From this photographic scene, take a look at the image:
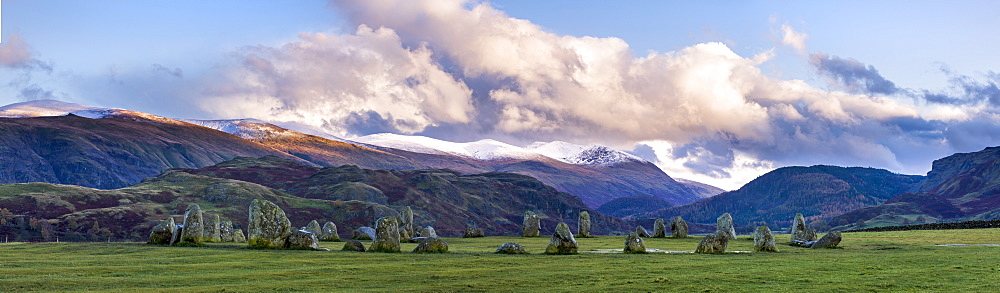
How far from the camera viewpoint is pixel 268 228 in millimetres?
53906

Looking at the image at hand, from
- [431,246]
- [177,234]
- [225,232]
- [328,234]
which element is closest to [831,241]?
[431,246]

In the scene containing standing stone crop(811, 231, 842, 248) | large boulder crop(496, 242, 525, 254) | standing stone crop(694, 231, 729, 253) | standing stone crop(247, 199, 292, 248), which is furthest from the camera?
standing stone crop(811, 231, 842, 248)

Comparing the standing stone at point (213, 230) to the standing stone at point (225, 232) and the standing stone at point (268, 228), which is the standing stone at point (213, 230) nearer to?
the standing stone at point (225, 232)

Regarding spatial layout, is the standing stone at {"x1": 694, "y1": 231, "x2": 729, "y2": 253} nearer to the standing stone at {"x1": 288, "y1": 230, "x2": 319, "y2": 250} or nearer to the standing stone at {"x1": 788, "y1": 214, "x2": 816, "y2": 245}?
the standing stone at {"x1": 788, "y1": 214, "x2": 816, "y2": 245}

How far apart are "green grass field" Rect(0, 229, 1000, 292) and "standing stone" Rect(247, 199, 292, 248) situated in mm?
3495

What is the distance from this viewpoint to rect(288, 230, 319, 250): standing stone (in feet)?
174

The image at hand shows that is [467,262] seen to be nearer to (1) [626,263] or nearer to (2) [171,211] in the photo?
(1) [626,263]

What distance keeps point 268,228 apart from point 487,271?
23435 mm

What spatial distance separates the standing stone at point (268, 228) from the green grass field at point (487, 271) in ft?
11.5

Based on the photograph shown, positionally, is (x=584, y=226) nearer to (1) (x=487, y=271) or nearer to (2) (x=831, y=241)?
(2) (x=831, y=241)

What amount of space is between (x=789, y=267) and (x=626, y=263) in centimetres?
823

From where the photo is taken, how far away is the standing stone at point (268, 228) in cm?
5375

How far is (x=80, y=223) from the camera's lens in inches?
6880

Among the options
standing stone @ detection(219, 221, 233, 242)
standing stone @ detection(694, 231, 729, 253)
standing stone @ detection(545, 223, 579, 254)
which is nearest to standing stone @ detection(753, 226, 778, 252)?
standing stone @ detection(694, 231, 729, 253)
